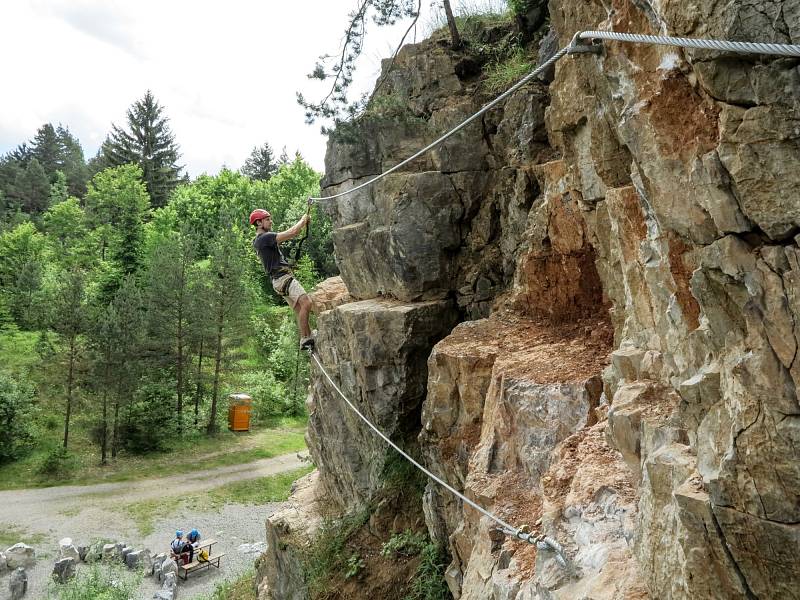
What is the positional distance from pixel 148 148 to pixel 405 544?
5208cm

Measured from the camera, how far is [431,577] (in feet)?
27.8

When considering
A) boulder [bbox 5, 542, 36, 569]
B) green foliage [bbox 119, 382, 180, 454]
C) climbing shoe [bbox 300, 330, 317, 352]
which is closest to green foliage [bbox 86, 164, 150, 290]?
green foliage [bbox 119, 382, 180, 454]

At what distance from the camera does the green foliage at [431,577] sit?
8.34 metres

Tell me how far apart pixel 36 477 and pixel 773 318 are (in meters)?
27.3

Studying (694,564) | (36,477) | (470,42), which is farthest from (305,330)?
(36,477)

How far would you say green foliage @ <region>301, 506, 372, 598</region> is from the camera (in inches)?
385

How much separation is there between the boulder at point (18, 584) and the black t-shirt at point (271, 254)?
12.6 meters

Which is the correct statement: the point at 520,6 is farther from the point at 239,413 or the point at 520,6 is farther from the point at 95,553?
the point at 239,413

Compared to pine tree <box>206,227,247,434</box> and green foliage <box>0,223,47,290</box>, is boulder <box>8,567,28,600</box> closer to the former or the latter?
pine tree <box>206,227,247,434</box>

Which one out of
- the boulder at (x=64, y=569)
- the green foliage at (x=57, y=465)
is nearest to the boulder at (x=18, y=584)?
the boulder at (x=64, y=569)

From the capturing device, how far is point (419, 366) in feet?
31.9

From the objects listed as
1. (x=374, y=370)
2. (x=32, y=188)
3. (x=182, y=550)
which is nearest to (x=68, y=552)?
(x=182, y=550)

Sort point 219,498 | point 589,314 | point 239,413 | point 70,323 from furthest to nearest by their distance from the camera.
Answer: point 239,413, point 70,323, point 219,498, point 589,314

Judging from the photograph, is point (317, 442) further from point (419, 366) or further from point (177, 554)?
point (177, 554)
